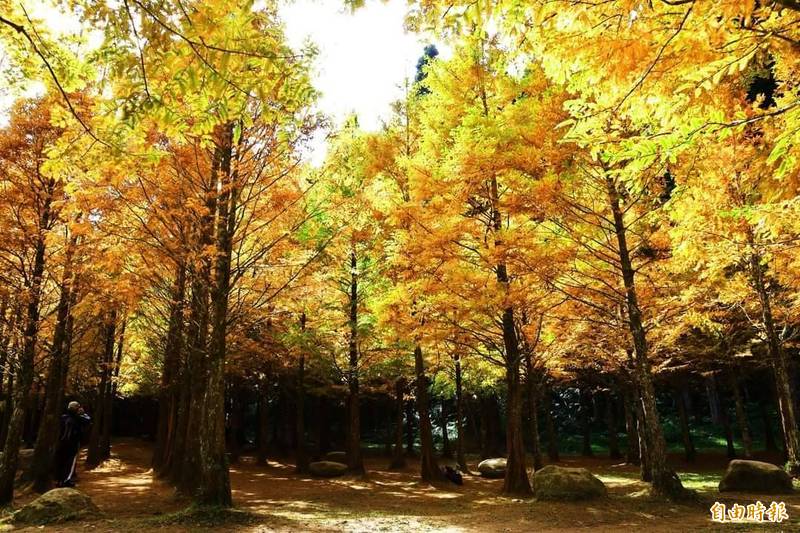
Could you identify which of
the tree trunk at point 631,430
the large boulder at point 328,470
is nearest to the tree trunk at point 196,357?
the large boulder at point 328,470

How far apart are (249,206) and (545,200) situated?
19.0ft

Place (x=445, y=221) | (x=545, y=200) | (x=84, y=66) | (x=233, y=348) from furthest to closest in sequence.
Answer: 1. (x=233, y=348)
2. (x=445, y=221)
3. (x=545, y=200)
4. (x=84, y=66)

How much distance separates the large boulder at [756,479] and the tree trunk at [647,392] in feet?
8.72

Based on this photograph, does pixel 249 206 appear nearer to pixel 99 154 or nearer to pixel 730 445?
pixel 99 154

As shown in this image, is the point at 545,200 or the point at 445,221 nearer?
the point at 545,200

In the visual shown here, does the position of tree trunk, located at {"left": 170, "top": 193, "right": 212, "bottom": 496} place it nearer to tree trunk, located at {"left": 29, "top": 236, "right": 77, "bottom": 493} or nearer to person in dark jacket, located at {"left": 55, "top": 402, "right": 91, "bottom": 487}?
person in dark jacket, located at {"left": 55, "top": 402, "right": 91, "bottom": 487}

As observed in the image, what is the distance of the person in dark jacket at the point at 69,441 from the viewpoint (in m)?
9.13

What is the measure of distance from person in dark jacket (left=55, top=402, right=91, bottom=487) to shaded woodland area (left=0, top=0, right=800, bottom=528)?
89cm

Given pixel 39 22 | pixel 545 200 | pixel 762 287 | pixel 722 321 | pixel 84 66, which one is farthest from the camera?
pixel 722 321

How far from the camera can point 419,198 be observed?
10.6 m

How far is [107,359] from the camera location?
1719 cm

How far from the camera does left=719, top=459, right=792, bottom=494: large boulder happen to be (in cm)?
990

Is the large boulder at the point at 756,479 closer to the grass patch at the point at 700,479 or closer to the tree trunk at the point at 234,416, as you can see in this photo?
the grass patch at the point at 700,479

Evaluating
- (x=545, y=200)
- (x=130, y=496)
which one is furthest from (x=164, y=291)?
(x=545, y=200)
